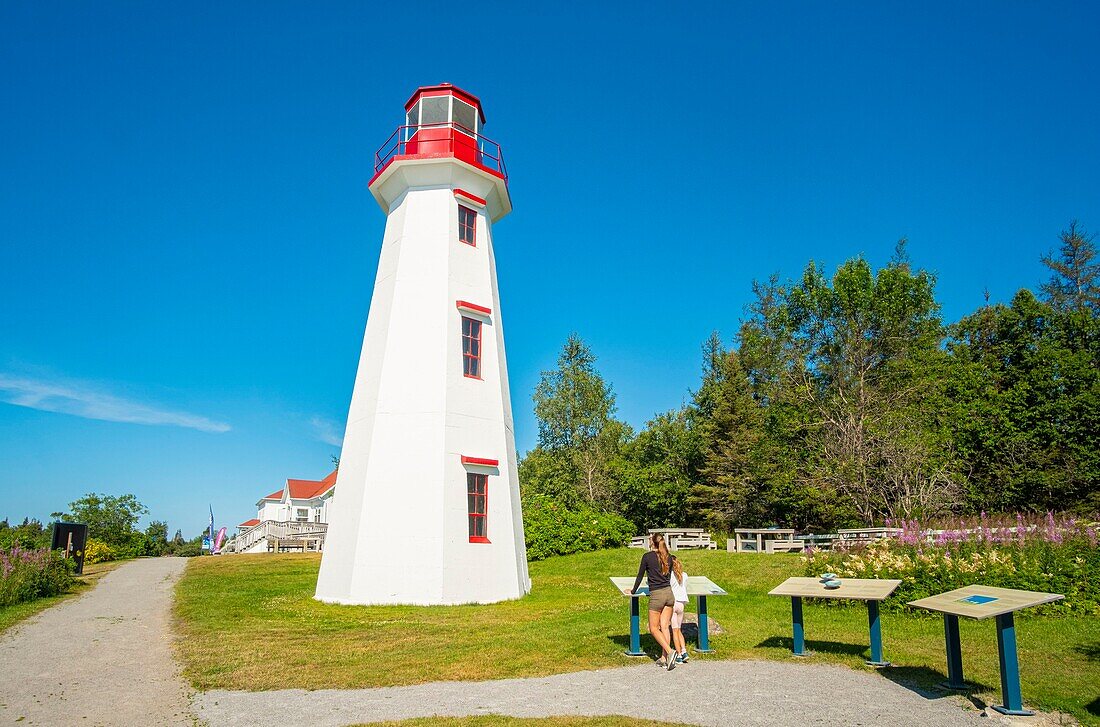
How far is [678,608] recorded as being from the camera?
905 centimetres

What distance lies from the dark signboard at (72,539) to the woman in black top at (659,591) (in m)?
19.2

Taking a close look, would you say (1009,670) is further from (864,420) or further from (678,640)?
(864,420)

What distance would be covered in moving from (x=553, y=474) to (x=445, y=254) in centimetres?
2750

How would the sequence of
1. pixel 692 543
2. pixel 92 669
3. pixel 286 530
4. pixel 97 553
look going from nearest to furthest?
pixel 92 669, pixel 692 543, pixel 97 553, pixel 286 530

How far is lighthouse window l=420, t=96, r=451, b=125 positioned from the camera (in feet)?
60.3

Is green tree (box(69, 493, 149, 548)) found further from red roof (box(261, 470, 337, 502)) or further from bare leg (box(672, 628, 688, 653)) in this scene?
bare leg (box(672, 628, 688, 653))

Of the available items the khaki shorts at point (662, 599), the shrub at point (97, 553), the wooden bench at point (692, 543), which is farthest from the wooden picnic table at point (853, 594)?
the shrub at point (97, 553)

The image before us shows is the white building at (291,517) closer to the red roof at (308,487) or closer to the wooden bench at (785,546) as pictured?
the red roof at (308,487)

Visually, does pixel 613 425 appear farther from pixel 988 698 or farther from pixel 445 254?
pixel 988 698

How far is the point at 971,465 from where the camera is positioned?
28859mm

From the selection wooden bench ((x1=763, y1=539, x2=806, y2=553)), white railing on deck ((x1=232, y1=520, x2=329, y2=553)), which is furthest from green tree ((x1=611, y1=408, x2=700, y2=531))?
white railing on deck ((x1=232, y1=520, x2=329, y2=553))


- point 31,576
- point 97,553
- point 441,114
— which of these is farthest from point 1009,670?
point 97,553

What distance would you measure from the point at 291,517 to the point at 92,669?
4927 cm

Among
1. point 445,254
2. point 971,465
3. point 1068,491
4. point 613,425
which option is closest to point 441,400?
point 445,254
